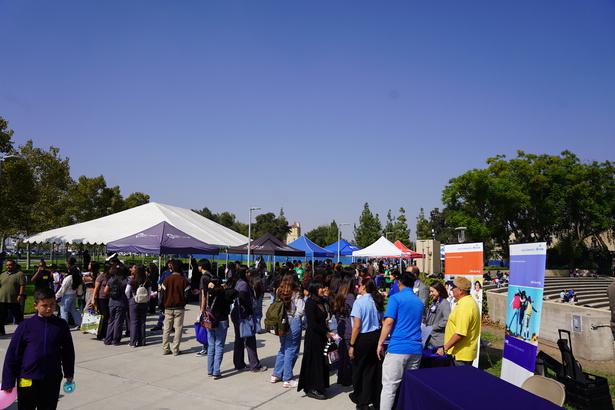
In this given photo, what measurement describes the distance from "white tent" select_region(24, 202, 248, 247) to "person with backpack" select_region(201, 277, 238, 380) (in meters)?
11.7

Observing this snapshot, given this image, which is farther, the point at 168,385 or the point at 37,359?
the point at 168,385

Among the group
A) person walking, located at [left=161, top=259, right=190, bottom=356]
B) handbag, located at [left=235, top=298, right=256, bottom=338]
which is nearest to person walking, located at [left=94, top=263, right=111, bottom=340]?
person walking, located at [left=161, top=259, right=190, bottom=356]

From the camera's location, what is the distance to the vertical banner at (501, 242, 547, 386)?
577 cm

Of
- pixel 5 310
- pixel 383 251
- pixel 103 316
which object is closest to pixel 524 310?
pixel 103 316

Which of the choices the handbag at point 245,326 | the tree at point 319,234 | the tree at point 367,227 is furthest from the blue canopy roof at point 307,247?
the tree at point 319,234

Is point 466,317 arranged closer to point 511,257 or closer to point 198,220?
point 511,257

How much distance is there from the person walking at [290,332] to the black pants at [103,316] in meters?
5.06

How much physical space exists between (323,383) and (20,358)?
4.00 m

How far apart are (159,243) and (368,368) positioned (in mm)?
11517

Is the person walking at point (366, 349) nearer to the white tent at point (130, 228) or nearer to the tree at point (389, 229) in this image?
the white tent at point (130, 228)

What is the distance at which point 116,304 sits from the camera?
31.1ft

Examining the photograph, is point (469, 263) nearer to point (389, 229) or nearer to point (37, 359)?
point (37, 359)

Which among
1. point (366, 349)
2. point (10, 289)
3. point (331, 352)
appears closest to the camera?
point (366, 349)

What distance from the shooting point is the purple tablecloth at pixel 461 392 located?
8.54 feet
